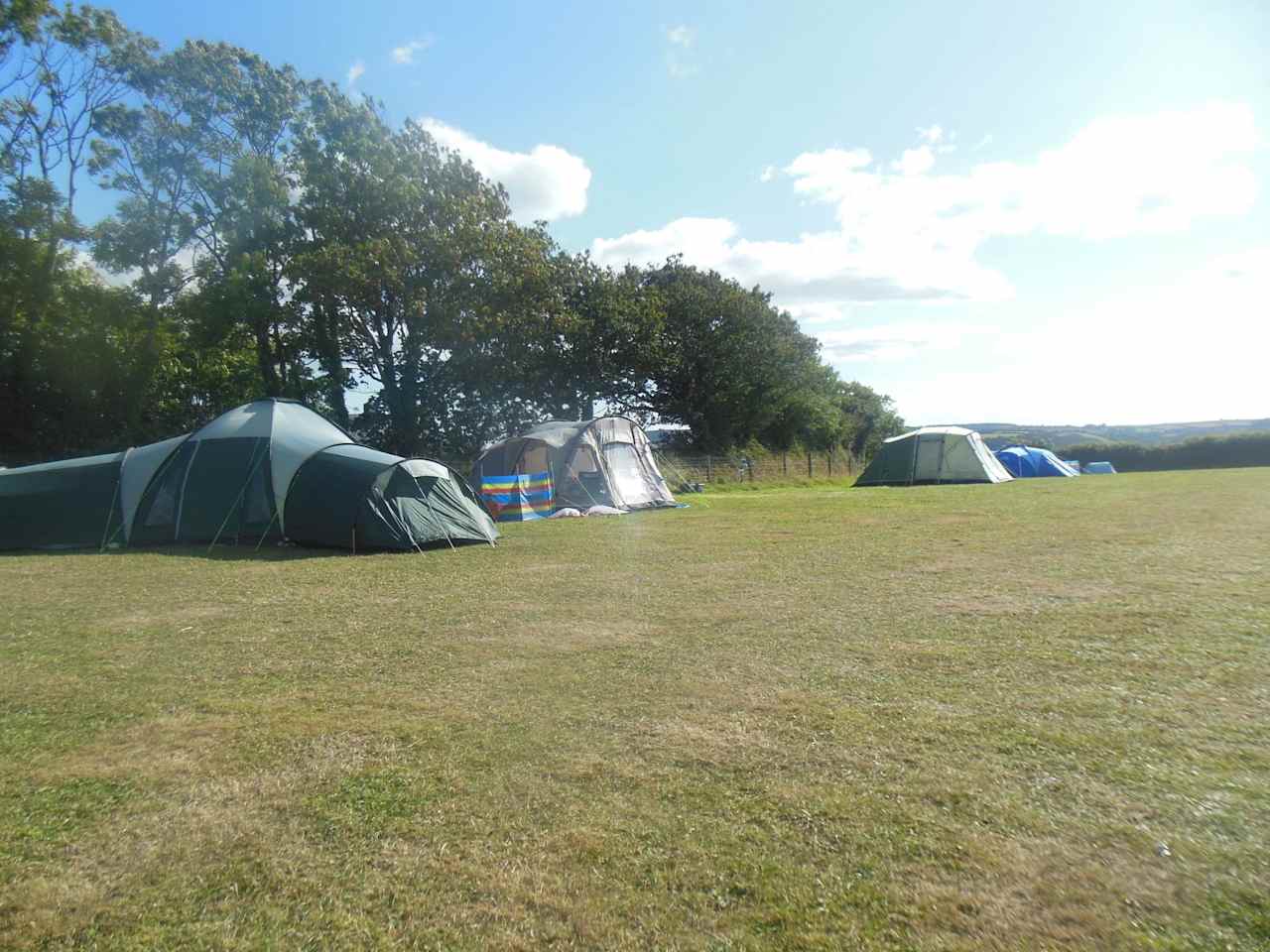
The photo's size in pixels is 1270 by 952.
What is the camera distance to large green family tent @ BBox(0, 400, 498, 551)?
43.9 feet

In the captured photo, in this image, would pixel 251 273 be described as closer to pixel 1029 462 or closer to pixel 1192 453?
pixel 1029 462

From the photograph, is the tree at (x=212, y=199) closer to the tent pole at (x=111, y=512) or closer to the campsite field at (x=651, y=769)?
the tent pole at (x=111, y=512)

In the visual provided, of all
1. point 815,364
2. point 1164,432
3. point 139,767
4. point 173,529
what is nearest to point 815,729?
point 139,767

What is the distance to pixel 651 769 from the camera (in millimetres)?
A: 4145

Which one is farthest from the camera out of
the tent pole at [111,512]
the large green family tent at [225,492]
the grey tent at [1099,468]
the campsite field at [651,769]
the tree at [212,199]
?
the grey tent at [1099,468]

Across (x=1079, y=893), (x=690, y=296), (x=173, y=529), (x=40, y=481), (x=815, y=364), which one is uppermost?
(x=690, y=296)

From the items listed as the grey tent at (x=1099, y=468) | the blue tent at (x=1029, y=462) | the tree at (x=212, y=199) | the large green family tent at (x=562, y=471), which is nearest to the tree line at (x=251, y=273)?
the tree at (x=212, y=199)

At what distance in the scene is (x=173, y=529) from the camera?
46.0ft

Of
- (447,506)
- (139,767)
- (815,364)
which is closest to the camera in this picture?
(139,767)

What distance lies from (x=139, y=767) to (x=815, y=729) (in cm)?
352

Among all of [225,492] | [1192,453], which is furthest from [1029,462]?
[225,492]

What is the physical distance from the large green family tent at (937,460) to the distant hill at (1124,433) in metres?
9.17

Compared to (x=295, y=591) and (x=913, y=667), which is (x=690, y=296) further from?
(x=913, y=667)

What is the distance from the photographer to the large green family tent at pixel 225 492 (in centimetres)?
1338
